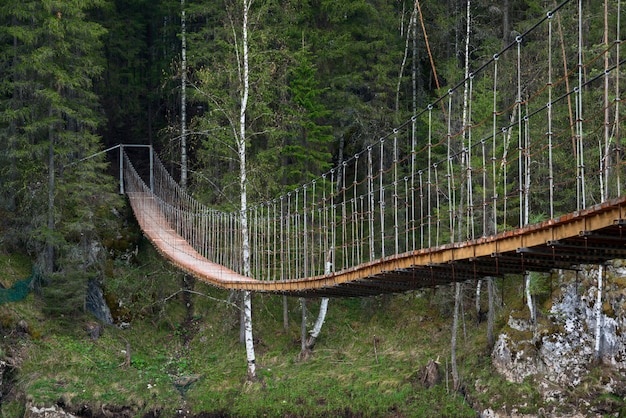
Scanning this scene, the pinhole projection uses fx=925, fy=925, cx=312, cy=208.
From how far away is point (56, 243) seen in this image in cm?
1486

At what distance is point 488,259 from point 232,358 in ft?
30.2

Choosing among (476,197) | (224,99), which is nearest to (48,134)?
(224,99)

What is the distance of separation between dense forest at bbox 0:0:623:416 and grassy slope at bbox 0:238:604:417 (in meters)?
0.26

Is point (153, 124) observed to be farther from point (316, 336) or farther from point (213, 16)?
point (316, 336)

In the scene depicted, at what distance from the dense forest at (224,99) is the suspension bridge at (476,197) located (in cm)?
45

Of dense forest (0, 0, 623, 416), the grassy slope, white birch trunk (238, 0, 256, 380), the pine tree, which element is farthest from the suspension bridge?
the pine tree

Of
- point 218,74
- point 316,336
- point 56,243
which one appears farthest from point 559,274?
point 56,243

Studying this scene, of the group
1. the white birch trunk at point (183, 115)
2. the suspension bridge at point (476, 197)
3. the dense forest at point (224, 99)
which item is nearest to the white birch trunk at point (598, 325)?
the suspension bridge at point (476, 197)

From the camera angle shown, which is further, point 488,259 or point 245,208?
point 245,208

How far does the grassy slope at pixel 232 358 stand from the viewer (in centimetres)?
1354

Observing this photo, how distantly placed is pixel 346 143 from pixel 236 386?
22.1ft

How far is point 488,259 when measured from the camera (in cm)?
667

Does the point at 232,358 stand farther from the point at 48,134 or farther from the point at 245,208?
the point at 48,134

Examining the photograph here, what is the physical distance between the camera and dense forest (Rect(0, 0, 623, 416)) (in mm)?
15117
